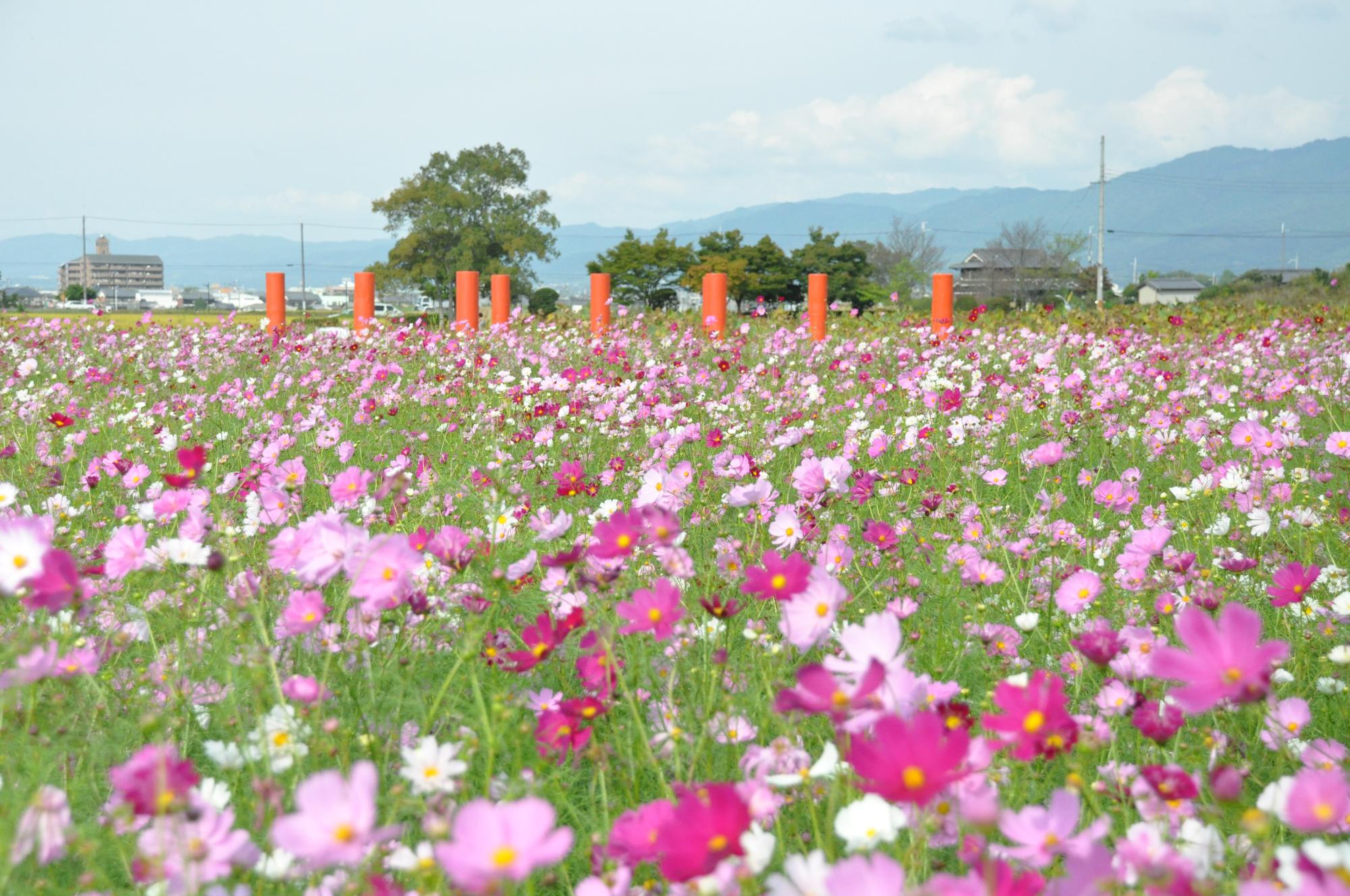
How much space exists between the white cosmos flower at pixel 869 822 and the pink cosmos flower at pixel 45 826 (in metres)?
0.69

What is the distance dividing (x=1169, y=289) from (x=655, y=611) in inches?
3783

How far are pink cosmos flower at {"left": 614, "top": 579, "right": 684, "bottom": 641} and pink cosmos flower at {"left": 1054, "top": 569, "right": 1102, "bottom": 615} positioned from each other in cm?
85

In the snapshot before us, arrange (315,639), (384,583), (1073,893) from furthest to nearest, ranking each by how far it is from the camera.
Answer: (315,639) < (384,583) < (1073,893)

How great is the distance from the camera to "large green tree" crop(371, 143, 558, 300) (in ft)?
146

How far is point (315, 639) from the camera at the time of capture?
5.99 feet

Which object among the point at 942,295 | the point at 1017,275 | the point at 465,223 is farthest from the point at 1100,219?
the point at 942,295

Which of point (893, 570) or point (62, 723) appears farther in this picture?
point (893, 570)

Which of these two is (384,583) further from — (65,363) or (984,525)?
(65,363)

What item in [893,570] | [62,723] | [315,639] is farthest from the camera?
[893,570]

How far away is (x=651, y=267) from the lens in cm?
3334

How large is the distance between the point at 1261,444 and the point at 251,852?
2759 mm

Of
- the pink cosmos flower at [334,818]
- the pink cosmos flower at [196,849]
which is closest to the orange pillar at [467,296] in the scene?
the pink cosmos flower at [196,849]

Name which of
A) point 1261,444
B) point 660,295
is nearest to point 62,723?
point 1261,444

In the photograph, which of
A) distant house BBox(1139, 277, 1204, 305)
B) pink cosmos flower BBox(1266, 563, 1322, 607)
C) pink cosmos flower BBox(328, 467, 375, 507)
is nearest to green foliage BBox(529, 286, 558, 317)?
pink cosmos flower BBox(328, 467, 375, 507)
